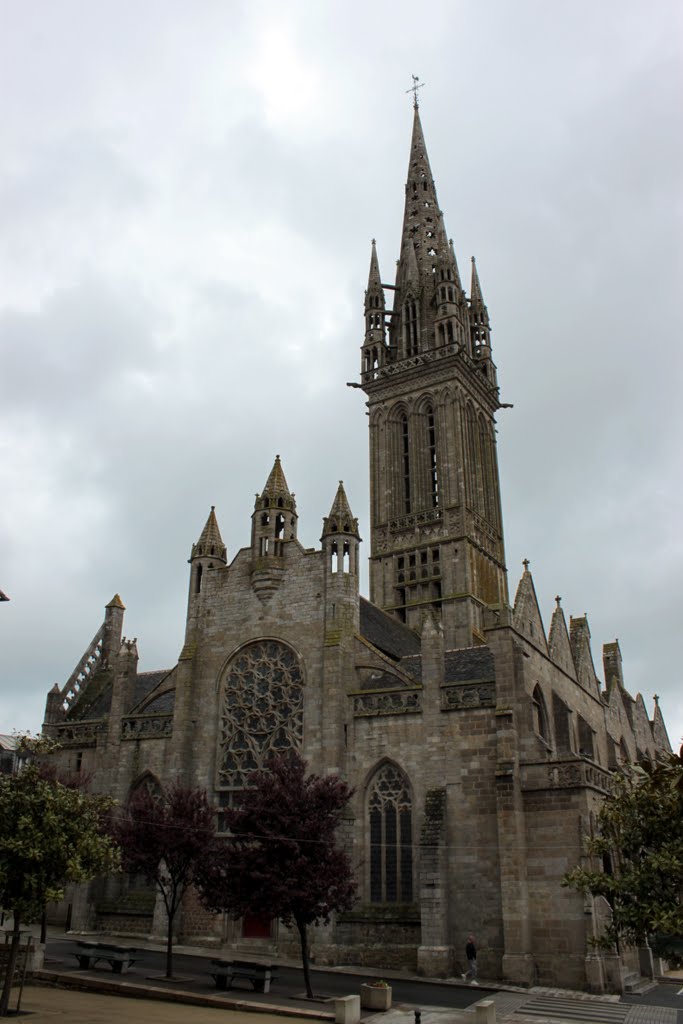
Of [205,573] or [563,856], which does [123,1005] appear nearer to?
[563,856]

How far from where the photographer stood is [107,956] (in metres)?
22.9

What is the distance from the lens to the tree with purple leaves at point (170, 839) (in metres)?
24.4

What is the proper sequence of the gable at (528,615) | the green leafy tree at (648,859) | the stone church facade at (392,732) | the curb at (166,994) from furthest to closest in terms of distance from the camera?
the gable at (528,615)
the stone church facade at (392,732)
the curb at (166,994)
the green leafy tree at (648,859)

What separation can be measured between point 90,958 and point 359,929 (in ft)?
27.3

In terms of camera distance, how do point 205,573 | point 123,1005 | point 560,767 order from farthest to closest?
1. point 205,573
2. point 560,767
3. point 123,1005

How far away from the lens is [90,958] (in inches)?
930

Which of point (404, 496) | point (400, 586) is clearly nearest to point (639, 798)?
point (400, 586)

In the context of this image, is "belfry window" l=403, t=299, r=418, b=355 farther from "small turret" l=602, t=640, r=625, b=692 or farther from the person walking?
the person walking

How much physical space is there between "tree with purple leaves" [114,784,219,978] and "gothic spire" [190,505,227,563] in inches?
492

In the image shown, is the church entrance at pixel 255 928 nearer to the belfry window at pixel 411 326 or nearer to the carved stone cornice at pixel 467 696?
the carved stone cornice at pixel 467 696

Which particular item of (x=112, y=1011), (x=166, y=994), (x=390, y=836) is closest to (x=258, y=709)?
(x=390, y=836)

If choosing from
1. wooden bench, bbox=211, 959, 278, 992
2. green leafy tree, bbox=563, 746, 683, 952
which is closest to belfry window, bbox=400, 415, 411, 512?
wooden bench, bbox=211, 959, 278, 992

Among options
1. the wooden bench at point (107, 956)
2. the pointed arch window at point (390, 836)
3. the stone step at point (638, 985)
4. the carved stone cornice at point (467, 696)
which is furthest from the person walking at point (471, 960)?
the wooden bench at point (107, 956)

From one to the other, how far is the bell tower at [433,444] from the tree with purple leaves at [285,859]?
77.2 feet
